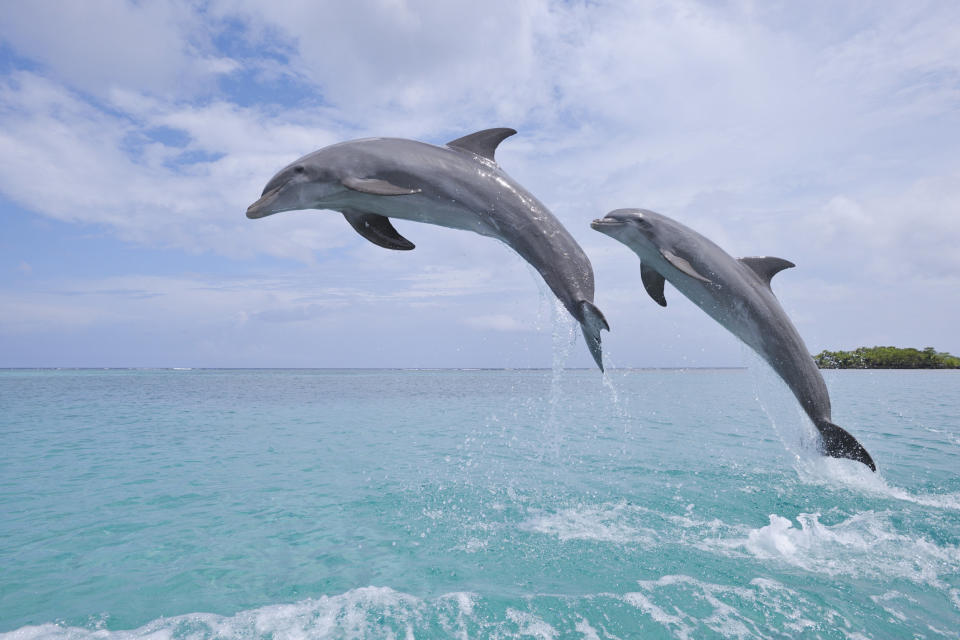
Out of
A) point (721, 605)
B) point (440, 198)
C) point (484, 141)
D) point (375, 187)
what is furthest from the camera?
point (721, 605)

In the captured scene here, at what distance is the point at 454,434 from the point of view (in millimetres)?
19656

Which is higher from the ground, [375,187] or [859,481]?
[375,187]

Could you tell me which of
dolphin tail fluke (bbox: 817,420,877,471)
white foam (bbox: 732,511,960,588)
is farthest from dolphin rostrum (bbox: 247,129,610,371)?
white foam (bbox: 732,511,960,588)

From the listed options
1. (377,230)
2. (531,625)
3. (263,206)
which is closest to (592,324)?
(377,230)

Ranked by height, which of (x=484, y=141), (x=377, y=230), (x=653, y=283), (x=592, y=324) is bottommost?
(x=592, y=324)

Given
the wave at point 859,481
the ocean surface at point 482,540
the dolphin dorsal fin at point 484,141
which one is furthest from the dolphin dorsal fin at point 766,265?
the wave at point 859,481

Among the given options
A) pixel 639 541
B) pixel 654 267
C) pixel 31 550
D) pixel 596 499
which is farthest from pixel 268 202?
pixel 596 499

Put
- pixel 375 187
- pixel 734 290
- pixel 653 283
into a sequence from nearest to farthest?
pixel 375 187 → pixel 734 290 → pixel 653 283

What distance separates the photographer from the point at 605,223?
6.04 m

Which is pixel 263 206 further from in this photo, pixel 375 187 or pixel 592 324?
pixel 592 324

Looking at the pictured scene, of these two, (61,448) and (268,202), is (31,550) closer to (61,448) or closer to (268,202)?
(268,202)

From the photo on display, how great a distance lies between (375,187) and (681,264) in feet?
10.6

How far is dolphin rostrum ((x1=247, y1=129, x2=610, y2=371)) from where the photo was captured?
4.61 meters

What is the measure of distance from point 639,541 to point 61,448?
54.4 feet
